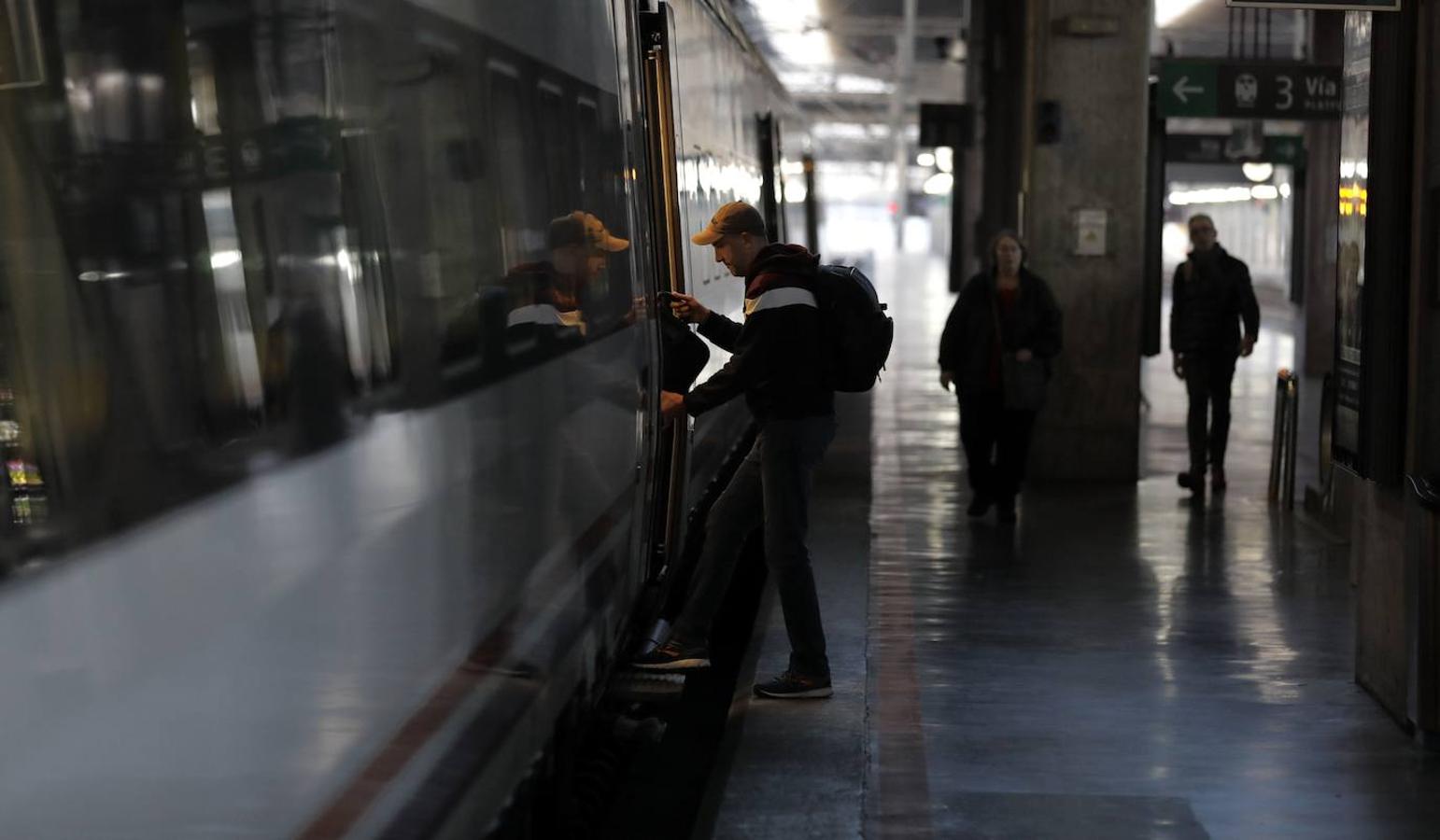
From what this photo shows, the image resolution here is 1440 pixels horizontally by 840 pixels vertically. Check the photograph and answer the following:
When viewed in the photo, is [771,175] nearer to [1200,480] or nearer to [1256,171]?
[1200,480]

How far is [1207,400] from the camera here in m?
11.3

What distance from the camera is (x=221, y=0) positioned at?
2.45 m

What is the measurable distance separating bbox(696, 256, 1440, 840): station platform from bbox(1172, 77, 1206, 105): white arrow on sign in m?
3.03

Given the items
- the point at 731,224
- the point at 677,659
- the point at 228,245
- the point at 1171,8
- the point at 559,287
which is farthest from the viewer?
the point at 1171,8

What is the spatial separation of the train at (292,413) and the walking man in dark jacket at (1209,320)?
6.95 meters

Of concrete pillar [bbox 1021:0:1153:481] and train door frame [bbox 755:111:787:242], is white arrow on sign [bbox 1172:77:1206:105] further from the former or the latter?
train door frame [bbox 755:111:787:242]

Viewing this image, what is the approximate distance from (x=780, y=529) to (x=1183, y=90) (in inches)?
307

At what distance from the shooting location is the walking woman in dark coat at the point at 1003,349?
1032 cm

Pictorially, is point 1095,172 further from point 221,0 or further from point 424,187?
point 221,0

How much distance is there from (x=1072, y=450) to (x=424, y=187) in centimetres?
953

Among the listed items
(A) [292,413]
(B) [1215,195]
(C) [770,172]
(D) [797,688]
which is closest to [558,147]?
(A) [292,413]

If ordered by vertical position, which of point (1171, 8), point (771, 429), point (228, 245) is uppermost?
point (1171, 8)

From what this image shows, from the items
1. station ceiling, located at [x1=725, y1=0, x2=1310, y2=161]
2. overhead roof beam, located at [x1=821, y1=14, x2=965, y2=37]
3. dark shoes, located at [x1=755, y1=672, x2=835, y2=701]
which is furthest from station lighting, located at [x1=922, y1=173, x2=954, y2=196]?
dark shoes, located at [x1=755, y1=672, x2=835, y2=701]

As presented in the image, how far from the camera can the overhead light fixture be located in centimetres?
2716
